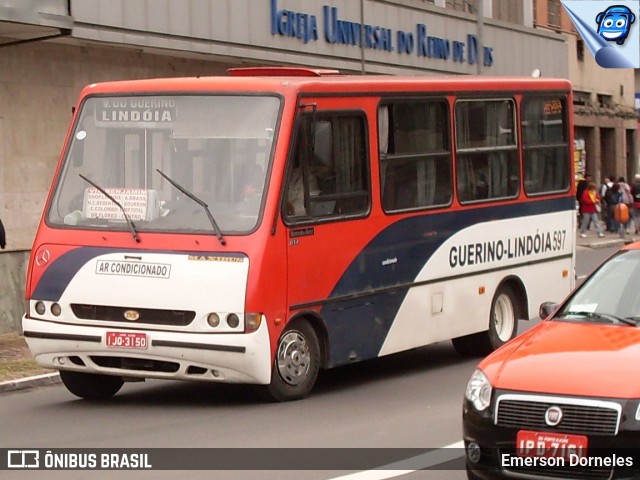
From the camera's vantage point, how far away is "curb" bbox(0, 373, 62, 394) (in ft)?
42.5

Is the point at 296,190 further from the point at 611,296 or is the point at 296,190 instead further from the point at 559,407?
the point at 559,407

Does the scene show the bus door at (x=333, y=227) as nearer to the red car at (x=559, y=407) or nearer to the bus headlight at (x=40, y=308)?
the bus headlight at (x=40, y=308)

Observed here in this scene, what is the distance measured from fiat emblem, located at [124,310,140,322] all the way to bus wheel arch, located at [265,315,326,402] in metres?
1.12

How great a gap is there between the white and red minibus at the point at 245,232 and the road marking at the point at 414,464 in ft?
7.15

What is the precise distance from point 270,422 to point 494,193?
4.90 meters

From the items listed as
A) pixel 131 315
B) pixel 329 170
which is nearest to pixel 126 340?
pixel 131 315

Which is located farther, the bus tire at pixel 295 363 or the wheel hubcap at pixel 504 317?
the wheel hubcap at pixel 504 317

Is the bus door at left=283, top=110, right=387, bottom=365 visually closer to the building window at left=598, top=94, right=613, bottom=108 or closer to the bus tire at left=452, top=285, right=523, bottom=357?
the bus tire at left=452, top=285, right=523, bottom=357

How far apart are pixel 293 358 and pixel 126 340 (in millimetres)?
1338

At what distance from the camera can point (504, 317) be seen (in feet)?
49.3

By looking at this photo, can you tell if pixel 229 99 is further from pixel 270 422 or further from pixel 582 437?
pixel 582 437

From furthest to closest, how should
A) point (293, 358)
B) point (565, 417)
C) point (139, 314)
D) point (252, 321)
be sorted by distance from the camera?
1. point (293, 358)
2. point (139, 314)
3. point (252, 321)
4. point (565, 417)

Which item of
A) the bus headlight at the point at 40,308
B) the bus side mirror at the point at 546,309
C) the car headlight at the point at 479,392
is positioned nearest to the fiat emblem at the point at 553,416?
the car headlight at the point at 479,392

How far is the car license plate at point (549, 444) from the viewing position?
22.9ft
